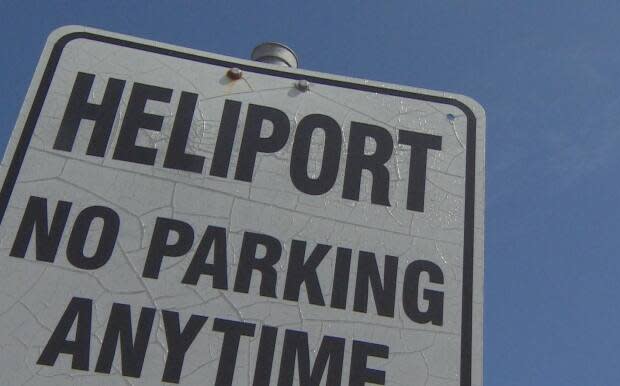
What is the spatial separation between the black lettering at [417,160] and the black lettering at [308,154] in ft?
0.42

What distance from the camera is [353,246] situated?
137 cm

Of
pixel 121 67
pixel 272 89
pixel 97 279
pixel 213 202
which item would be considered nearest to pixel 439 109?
pixel 272 89

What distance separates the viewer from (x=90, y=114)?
145 centimetres

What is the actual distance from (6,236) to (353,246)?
0.57 metres

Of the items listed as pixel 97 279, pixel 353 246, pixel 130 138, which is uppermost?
pixel 130 138

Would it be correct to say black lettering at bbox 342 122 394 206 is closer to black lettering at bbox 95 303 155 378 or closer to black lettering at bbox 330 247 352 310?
black lettering at bbox 330 247 352 310

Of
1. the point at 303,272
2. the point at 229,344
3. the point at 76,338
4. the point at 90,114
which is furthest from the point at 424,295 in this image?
the point at 90,114

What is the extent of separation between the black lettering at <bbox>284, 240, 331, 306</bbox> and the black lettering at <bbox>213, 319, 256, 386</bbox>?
0.30 feet

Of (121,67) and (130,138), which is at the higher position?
(121,67)

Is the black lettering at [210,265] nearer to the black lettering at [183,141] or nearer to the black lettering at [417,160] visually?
the black lettering at [183,141]

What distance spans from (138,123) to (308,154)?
317mm

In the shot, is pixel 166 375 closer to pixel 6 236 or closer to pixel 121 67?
pixel 6 236

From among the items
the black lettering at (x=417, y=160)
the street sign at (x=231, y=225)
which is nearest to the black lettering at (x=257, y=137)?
the street sign at (x=231, y=225)

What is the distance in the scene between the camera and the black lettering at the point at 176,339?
46.8 inches
